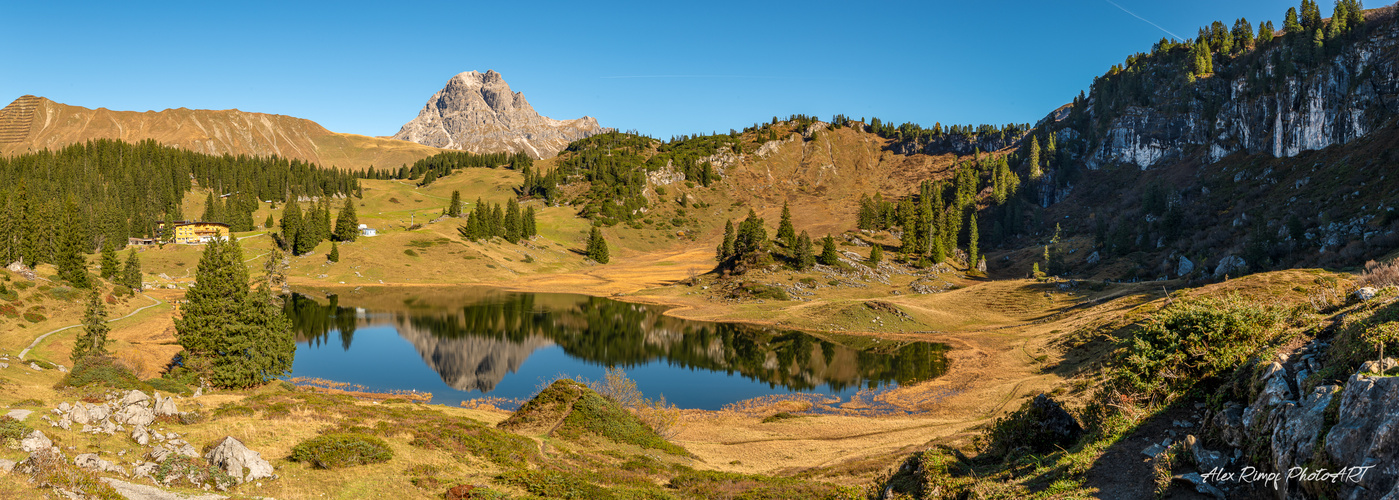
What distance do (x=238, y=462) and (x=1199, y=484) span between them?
2650 cm

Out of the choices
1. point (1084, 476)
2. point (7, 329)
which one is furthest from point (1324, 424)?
point (7, 329)

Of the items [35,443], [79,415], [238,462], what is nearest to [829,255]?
[238,462]

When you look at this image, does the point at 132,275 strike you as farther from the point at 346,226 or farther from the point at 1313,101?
the point at 1313,101

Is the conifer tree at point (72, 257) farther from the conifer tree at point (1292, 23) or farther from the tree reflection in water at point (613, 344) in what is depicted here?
the conifer tree at point (1292, 23)

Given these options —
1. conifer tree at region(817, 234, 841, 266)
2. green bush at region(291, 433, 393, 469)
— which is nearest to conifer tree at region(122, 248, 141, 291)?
green bush at region(291, 433, 393, 469)

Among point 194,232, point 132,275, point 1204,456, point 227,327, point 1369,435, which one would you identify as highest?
point 1369,435

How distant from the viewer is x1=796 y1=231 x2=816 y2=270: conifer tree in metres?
133

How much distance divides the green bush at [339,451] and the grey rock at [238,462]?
156 cm

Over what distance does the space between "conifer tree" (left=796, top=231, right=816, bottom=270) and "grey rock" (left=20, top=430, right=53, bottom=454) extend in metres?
121

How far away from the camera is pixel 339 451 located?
75.4 feet

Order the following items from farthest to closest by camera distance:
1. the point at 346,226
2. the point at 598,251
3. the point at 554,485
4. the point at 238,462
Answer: the point at 598,251
the point at 346,226
the point at 554,485
the point at 238,462

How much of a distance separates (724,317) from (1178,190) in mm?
145771

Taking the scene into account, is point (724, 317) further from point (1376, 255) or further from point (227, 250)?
point (1376, 255)

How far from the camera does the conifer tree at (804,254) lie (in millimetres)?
132875
